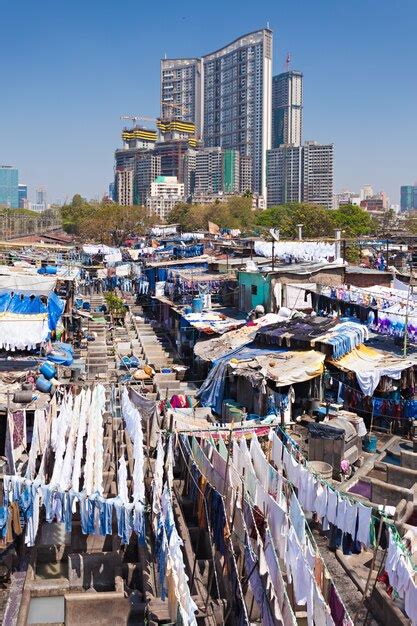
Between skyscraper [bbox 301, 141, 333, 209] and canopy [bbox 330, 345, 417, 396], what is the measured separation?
427 ft

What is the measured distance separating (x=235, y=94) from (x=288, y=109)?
60.6 ft

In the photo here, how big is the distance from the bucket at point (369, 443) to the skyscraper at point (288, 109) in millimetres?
164457

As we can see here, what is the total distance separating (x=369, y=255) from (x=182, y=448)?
33.9 meters

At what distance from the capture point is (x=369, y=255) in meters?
42.7

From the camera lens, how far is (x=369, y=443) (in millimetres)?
13953

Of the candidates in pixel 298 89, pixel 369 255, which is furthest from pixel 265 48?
pixel 369 255

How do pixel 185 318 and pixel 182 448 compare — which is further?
pixel 185 318

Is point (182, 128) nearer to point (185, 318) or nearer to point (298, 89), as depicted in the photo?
point (298, 89)

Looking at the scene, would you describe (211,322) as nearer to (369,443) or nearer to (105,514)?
(369,443)

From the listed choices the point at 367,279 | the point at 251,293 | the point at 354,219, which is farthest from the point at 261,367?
the point at 354,219

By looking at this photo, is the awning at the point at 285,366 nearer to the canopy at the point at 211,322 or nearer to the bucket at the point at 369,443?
the bucket at the point at 369,443

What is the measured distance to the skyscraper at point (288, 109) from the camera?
171m

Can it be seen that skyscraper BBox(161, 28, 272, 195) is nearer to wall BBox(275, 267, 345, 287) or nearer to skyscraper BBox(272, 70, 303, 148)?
skyscraper BBox(272, 70, 303, 148)

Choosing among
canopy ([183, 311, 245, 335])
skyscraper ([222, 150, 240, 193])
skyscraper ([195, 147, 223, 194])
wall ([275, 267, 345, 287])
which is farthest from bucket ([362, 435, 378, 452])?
skyscraper ([222, 150, 240, 193])
